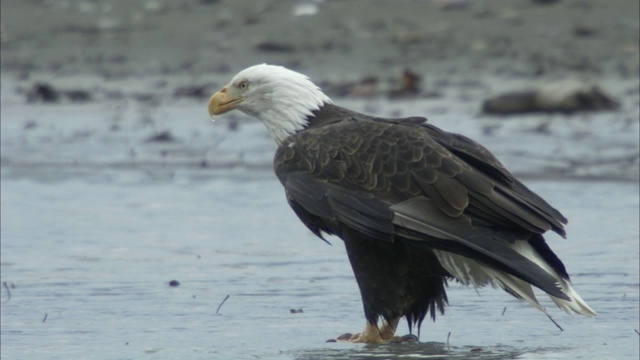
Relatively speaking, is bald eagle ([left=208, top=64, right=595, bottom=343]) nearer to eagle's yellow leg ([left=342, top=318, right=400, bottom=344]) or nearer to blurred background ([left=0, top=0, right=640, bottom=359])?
eagle's yellow leg ([left=342, top=318, right=400, bottom=344])

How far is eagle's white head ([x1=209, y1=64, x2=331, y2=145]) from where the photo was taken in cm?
692

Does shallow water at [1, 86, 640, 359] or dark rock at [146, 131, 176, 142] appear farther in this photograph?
dark rock at [146, 131, 176, 142]

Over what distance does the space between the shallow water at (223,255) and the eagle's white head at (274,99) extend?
0.74 m

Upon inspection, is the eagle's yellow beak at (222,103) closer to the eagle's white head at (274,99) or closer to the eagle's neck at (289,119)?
the eagle's white head at (274,99)

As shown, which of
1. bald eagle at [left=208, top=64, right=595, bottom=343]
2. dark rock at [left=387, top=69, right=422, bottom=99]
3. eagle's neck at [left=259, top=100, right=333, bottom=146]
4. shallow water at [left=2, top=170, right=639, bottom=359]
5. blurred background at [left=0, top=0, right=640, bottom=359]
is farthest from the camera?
dark rock at [left=387, top=69, right=422, bottom=99]

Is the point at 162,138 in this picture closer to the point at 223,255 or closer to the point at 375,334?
the point at 223,255

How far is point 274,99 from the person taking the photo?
7023mm

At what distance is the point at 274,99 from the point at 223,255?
1.39 m

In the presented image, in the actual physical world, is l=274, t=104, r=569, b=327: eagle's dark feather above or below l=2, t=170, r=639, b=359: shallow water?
above

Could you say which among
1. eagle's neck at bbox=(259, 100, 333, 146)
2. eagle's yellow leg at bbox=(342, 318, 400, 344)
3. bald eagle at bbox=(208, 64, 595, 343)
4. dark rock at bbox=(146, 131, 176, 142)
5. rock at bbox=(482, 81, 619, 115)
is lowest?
eagle's yellow leg at bbox=(342, 318, 400, 344)

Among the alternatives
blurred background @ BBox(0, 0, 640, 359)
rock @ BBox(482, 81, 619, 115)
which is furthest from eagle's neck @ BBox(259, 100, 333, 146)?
rock @ BBox(482, 81, 619, 115)

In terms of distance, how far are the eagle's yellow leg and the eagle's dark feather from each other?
4cm

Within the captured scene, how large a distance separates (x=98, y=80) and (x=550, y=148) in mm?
5670

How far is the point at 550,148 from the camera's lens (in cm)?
1173
